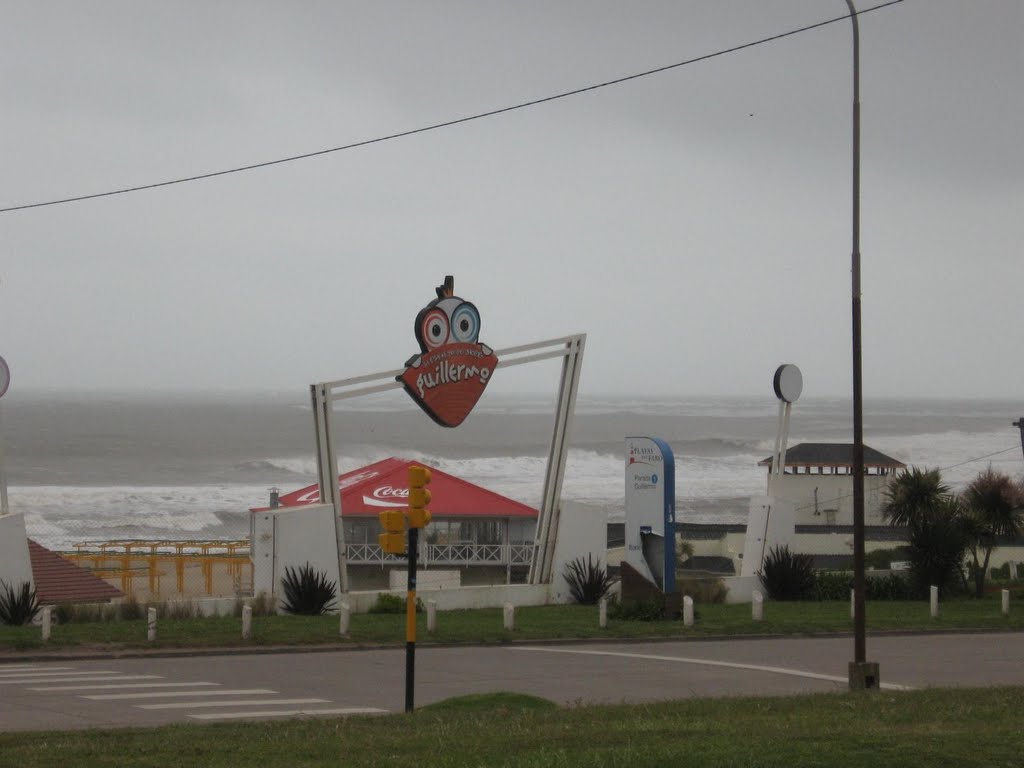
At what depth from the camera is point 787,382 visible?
120 feet

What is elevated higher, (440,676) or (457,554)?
(457,554)

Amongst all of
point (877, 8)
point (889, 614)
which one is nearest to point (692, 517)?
point (889, 614)

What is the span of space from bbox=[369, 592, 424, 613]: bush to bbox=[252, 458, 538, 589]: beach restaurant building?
9.33m

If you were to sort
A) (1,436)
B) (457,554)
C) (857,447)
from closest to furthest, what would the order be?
(857,447)
(1,436)
(457,554)

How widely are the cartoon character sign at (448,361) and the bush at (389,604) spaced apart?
169 inches

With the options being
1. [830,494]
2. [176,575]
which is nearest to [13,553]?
[176,575]

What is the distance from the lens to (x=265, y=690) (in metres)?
17.6

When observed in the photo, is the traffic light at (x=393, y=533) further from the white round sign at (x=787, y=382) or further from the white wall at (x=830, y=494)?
the white wall at (x=830, y=494)

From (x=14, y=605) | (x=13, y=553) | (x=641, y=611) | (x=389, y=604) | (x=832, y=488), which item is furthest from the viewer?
(x=832, y=488)

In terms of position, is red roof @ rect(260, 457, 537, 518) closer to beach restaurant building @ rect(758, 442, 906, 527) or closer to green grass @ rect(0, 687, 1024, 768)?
beach restaurant building @ rect(758, 442, 906, 527)

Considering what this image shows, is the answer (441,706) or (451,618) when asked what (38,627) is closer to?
(451,618)

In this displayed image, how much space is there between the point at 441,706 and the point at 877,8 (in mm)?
13177

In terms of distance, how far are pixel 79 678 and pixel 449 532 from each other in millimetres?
23866

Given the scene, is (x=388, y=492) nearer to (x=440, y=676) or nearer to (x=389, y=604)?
(x=389, y=604)
